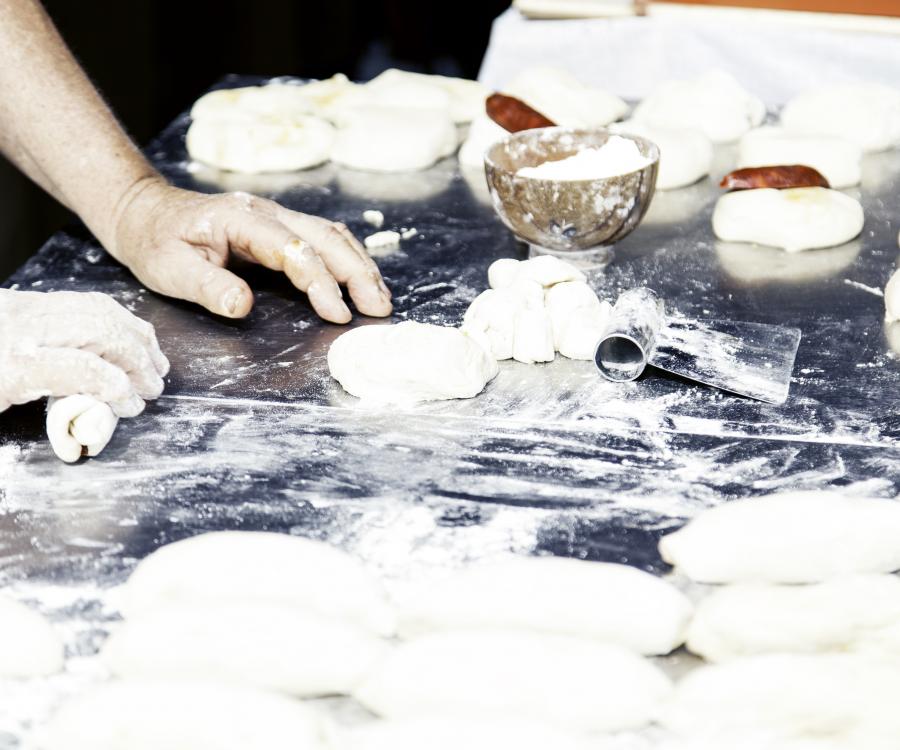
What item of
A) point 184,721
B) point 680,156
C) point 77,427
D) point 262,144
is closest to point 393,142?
point 262,144

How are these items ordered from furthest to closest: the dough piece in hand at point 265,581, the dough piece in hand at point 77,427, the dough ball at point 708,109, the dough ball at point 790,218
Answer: the dough ball at point 708,109
the dough ball at point 790,218
the dough piece in hand at point 77,427
the dough piece in hand at point 265,581

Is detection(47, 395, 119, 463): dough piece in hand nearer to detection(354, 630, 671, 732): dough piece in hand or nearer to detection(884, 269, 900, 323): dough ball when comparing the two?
detection(354, 630, 671, 732): dough piece in hand

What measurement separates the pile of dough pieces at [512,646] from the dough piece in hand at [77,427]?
306mm

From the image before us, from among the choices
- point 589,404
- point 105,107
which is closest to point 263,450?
point 589,404

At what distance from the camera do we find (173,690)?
1.09m

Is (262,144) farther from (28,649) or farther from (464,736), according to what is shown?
(464,736)

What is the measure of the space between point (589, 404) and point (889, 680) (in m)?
0.72

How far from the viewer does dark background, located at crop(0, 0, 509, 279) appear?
199 inches

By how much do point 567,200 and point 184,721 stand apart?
1.28 m

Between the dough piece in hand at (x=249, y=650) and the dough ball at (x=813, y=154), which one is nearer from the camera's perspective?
the dough piece in hand at (x=249, y=650)

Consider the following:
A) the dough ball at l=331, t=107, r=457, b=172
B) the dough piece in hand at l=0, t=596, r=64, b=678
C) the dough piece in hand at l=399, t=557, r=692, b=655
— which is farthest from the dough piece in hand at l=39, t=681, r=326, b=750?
the dough ball at l=331, t=107, r=457, b=172

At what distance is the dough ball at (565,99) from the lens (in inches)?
118

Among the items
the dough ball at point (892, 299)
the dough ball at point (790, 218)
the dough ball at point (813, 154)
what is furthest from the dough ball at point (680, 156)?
the dough ball at point (892, 299)

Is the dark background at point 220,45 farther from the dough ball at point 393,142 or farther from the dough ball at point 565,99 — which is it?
the dough ball at point 565,99
